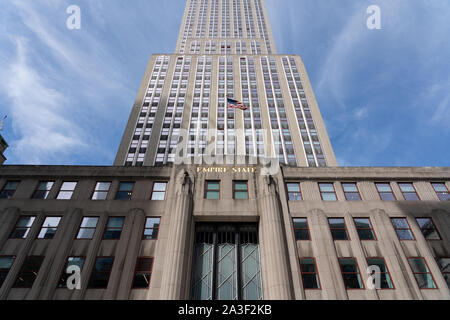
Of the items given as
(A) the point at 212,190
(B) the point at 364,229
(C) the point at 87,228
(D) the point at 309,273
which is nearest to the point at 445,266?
(B) the point at 364,229

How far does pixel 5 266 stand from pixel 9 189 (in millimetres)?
8299

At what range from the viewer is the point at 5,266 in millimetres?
19031

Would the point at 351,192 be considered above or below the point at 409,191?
below

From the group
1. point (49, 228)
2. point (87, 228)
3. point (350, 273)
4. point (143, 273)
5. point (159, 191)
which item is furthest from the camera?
point (159, 191)

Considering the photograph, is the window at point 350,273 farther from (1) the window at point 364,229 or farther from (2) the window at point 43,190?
(2) the window at point 43,190

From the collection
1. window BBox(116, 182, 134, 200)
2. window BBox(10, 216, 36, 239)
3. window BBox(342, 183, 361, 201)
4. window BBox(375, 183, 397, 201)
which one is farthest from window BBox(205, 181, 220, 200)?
window BBox(375, 183, 397, 201)

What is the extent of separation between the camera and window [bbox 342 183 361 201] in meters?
23.9

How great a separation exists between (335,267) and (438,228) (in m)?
10.4

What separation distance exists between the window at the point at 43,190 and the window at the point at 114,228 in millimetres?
7318

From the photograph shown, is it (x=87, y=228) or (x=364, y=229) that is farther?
(x=364, y=229)

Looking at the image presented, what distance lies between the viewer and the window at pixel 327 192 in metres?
23.8

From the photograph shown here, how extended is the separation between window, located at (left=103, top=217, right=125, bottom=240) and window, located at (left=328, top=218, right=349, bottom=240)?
18079 millimetres

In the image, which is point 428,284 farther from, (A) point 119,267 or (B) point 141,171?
(B) point 141,171

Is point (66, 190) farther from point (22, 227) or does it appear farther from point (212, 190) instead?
point (212, 190)
